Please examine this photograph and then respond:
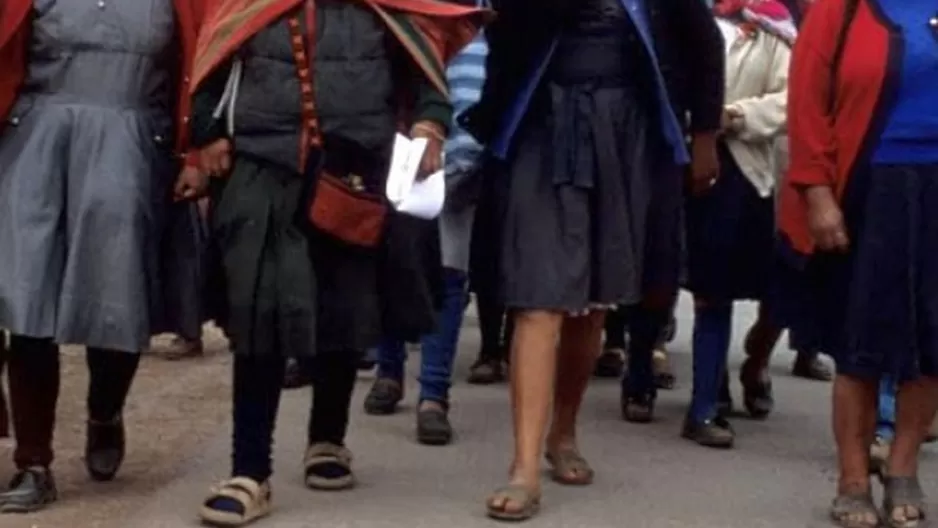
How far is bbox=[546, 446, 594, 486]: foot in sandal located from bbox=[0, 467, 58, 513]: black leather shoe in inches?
62.2

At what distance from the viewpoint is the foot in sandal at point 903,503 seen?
6.15 meters

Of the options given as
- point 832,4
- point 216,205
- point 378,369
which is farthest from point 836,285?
point 378,369

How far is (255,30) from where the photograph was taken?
5.75 meters

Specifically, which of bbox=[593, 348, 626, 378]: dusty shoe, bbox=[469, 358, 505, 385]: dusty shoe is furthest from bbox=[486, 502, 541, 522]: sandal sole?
bbox=[593, 348, 626, 378]: dusty shoe

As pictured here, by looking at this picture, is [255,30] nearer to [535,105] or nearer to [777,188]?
[535,105]

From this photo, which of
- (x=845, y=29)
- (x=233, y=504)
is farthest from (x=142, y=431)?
(x=845, y=29)

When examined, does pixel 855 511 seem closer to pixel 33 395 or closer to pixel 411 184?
pixel 411 184

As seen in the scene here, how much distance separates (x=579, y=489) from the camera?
6.63 m

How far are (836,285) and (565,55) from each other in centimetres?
104

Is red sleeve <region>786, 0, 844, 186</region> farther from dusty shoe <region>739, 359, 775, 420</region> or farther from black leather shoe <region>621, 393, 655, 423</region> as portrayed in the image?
dusty shoe <region>739, 359, 775, 420</region>

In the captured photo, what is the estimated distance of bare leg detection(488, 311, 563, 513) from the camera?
6125 millimetres

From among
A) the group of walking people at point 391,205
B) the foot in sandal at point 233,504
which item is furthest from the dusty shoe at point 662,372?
the foot in sandal at point 233,504

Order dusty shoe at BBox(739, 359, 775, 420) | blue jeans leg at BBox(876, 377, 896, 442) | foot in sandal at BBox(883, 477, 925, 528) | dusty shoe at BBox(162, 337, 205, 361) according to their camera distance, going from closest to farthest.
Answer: foot in sandal at BBox(883, 477, 925, 528), blue jeans leg at BBox(876, 377, 896, 442), dusty shoe at BBox(739, 359, 775, 420), dusty shoe at BBox(162, 337, 205, 361)

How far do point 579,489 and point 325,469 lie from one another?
0.81m
